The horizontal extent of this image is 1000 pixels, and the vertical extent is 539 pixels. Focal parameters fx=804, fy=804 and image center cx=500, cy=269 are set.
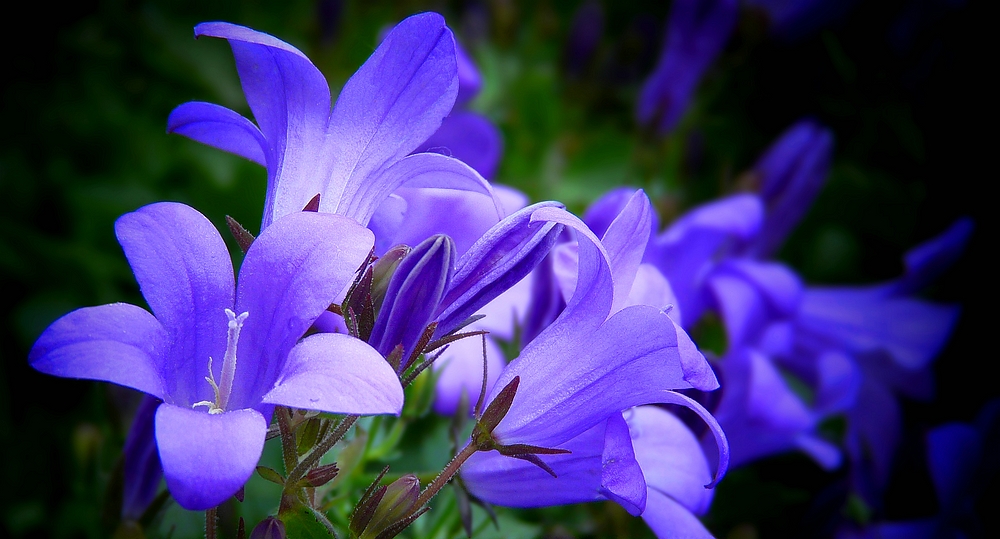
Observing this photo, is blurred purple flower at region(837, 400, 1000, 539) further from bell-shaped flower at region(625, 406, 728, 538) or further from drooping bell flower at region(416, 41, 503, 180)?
drooping bell flower at region(416, 41, 503, 180)

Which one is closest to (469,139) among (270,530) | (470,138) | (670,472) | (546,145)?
(470,138)

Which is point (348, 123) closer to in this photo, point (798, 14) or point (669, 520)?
point (669, 520)

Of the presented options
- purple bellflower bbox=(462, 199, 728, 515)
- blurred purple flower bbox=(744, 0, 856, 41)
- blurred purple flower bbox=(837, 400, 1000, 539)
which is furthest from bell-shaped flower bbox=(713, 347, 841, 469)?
blurred purple flower bbox=(744, 0, 856, 41)

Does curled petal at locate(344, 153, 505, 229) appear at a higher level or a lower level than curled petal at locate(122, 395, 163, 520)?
higher

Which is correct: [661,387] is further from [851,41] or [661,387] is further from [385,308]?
[851,41]

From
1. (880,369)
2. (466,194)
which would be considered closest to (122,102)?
(466,194)

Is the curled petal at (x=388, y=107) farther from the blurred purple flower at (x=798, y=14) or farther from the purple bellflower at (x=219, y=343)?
the blurred purple flower at (x=798, y=14)
